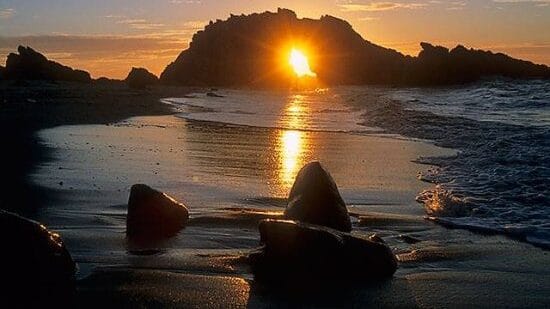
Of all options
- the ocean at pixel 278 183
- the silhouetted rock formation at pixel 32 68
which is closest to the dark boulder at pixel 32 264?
the ocean at pixel 278 183

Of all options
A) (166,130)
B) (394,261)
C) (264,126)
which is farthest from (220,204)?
(264,126)

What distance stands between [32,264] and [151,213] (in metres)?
1.98

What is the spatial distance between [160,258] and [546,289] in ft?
8.80

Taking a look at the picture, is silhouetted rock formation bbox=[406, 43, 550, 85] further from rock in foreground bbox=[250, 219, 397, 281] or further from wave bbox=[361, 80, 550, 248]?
rock in foreground bbox=[250, 219, 397, 281]

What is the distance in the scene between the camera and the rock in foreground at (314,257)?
4.66 meters

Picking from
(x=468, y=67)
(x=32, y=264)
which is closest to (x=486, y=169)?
(x=32, y=264)

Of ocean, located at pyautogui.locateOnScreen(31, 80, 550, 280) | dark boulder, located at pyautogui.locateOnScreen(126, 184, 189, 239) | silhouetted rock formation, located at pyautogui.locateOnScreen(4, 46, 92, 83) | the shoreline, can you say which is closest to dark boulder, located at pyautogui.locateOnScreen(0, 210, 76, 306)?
ocean, located at pyautogui.locateOnScreen(31, 80, 550, 280)

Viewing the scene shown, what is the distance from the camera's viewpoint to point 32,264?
4.20 metres

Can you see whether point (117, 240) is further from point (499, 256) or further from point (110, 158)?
point (110, 158)

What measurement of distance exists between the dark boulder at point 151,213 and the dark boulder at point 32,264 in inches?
63.8

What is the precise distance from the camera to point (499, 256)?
534cm

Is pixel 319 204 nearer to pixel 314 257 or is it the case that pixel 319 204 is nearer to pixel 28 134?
pixel 314 257

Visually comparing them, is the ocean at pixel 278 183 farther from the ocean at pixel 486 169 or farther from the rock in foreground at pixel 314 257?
the rock in foreground at pixel 314 257

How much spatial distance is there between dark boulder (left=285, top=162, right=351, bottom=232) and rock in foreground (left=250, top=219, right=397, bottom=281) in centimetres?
120
